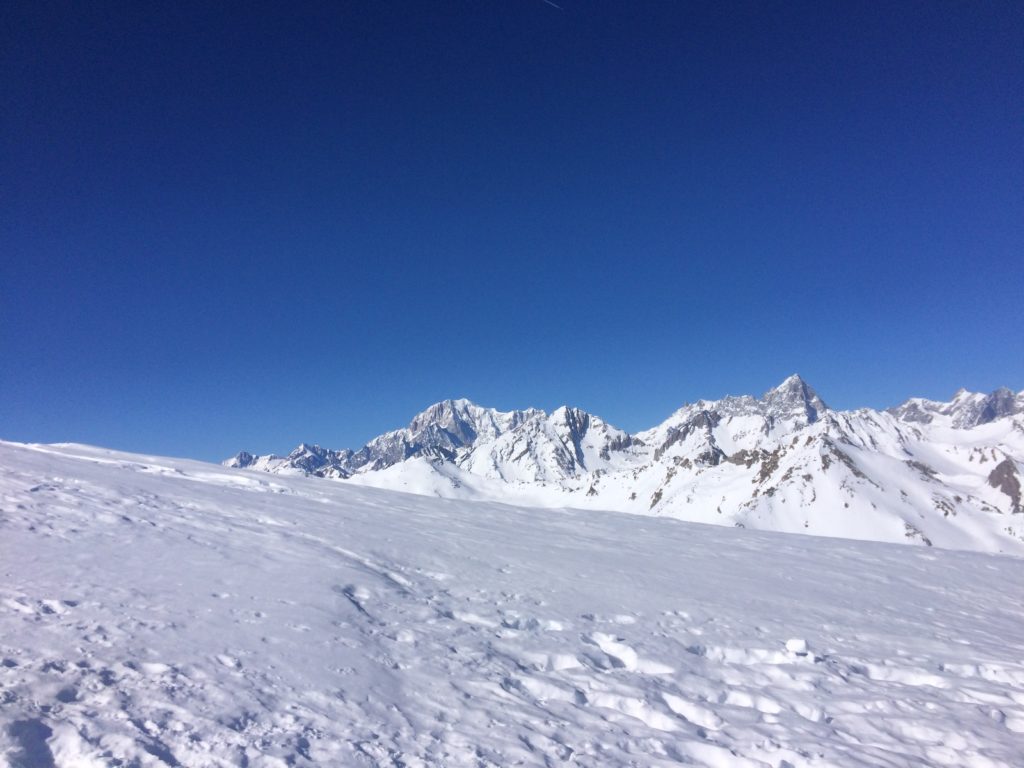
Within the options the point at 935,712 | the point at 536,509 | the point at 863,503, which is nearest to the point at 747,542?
the point at 536,509

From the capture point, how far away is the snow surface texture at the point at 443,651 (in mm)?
5680

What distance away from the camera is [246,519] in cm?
1491

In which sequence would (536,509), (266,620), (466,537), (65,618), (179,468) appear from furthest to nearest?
(536,509)
(179,468)
(466,537)
(266,620)
(65,618)

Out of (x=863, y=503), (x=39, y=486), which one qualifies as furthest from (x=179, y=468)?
(x=863, y=503)

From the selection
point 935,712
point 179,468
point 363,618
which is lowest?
point 935,712

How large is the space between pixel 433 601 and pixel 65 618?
5.21 m

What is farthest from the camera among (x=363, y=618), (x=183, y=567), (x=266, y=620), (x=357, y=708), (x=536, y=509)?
(x=536, y=509)

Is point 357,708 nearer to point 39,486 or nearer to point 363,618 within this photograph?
point 363,618

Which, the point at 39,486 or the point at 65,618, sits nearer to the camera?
the point at 65,618

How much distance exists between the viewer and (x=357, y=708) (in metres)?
6.21

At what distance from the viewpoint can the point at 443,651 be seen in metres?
8.17

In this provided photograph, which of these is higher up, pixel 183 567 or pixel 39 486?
pixel 39 486

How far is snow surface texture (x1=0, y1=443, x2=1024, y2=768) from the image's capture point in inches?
224

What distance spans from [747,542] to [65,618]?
794 inches
